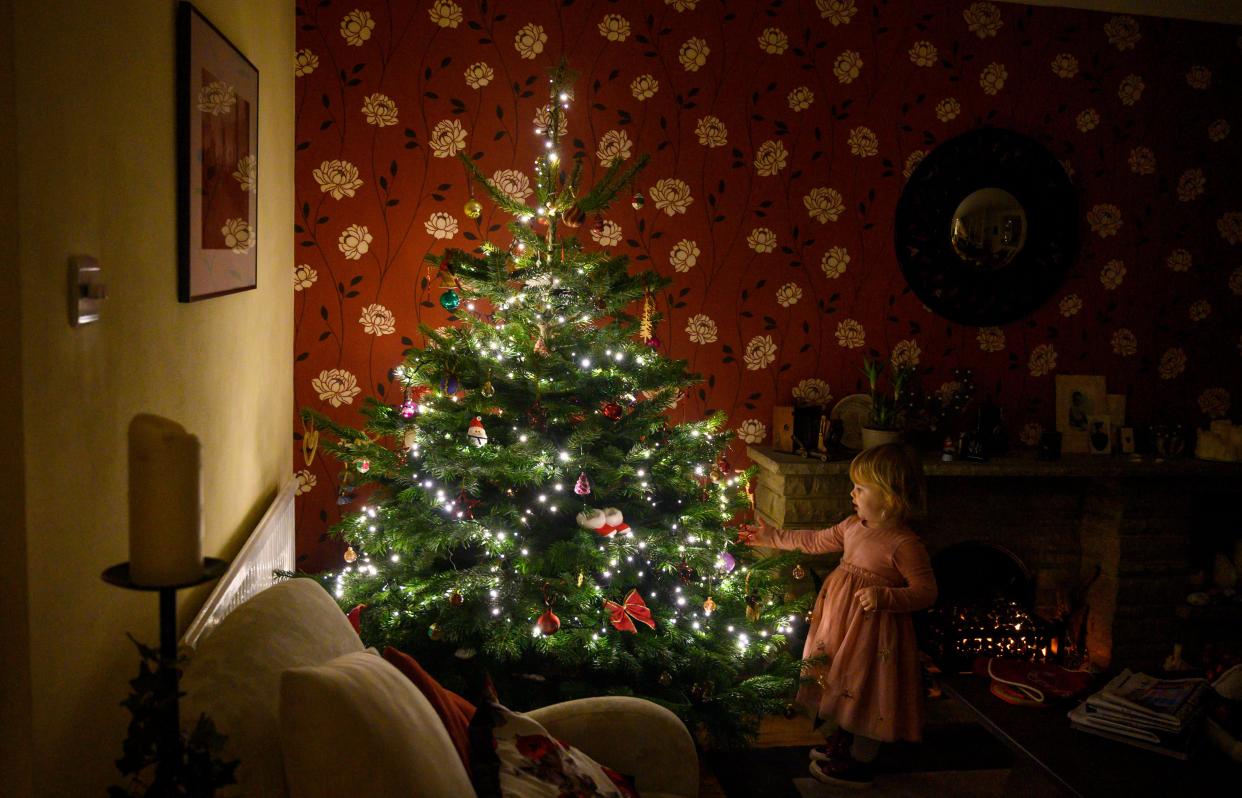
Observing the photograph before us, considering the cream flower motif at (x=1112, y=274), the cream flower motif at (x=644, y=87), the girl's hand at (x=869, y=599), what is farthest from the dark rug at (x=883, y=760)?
the cream flower motif at (x=644, y=87)

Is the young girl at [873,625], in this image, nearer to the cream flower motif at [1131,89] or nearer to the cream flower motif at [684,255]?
the cream flower motif at [684,255]

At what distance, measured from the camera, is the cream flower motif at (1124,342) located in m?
3.65

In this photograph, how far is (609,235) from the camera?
325 centimetres

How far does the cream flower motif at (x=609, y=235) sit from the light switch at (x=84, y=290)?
7.26 feet

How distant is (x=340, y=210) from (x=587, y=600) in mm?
1842

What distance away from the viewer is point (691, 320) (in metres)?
3.36

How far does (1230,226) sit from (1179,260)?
0.97 ft

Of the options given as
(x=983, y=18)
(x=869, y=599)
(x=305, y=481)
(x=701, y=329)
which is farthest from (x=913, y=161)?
(x=305, y=481)

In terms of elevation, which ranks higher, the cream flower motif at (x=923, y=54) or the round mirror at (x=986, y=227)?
the cream flower motif at (x=923, y=54)

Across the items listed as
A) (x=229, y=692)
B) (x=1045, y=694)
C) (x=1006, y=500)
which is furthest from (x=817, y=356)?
(x=229, y=692)

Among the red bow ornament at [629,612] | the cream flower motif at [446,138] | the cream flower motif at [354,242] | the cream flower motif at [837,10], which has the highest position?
the cream flower motif at [837,10]

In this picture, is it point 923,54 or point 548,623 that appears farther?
point 923,54

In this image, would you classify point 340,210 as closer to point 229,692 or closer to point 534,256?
point 534,256

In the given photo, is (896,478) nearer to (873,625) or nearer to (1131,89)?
(873,625)
